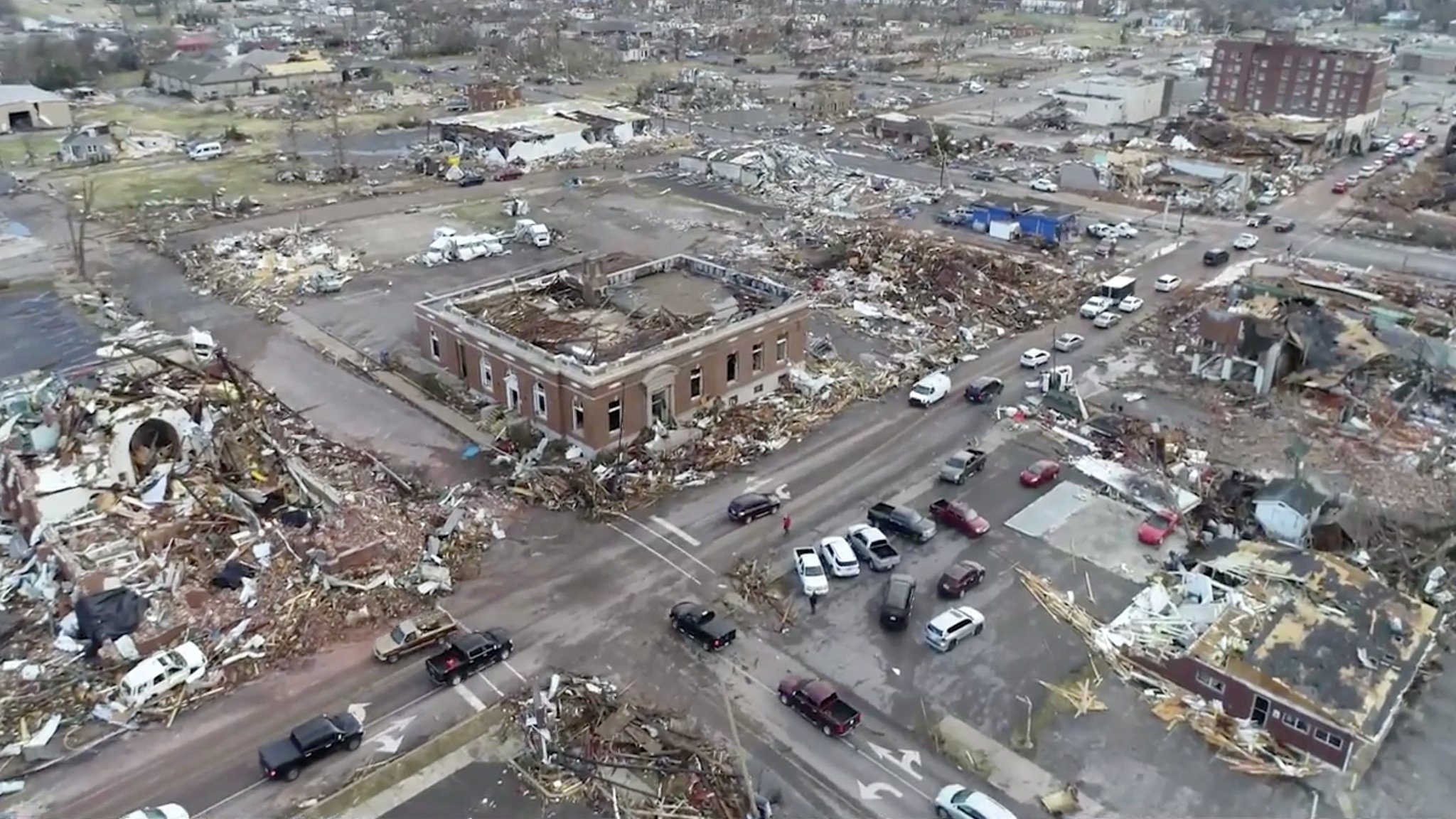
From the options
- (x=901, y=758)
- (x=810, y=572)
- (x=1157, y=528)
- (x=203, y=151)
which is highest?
(x=203, y=151)

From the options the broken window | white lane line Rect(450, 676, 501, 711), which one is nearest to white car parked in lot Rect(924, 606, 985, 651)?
white lane line Rect(450, 676, 501, 711)

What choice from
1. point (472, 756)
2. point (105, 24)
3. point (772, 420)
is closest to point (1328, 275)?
point (772, 420)

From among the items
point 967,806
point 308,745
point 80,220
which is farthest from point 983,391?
point 80,220

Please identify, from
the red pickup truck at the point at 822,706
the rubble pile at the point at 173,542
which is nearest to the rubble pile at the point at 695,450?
the rubble pile at the point at 173,542

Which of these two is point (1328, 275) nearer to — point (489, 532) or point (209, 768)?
point (489, 532)

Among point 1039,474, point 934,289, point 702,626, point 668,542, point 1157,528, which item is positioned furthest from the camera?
point 934,289

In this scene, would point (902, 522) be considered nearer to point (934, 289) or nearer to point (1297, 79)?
point (934, 289)
